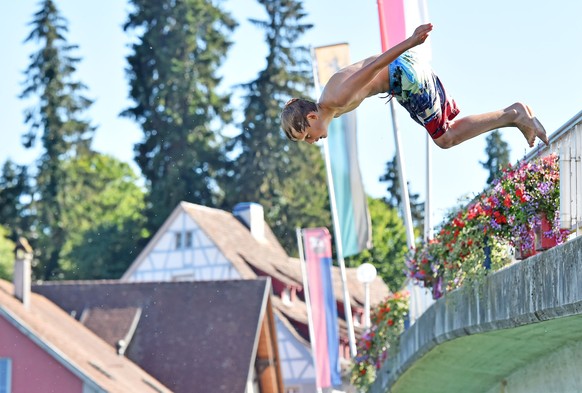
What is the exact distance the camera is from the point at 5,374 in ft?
128

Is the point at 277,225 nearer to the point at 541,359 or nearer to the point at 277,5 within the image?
the point at 277,5

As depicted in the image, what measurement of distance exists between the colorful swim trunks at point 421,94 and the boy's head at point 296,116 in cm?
43

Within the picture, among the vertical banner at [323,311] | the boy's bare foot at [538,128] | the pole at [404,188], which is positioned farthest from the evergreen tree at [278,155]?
the boy's bare foot at [538,128]

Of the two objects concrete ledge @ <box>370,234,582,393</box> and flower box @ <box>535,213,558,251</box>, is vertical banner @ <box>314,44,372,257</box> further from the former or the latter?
flower box @ <box>535,213,558,251</box>

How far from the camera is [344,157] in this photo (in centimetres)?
2727

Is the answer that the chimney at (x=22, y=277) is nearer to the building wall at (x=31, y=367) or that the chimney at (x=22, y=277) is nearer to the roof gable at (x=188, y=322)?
the building wall at (x=31, y=367)

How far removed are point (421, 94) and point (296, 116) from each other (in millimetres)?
641

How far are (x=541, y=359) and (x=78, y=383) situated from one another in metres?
25.0

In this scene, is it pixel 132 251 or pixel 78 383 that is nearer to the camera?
pixel 78 383

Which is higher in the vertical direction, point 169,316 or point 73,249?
point 73,249

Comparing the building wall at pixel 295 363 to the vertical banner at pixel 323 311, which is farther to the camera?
the building wall at pixel 295 363

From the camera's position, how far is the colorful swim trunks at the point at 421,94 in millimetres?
7480

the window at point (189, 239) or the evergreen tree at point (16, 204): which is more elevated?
the evergreen tree at point (16, 204)

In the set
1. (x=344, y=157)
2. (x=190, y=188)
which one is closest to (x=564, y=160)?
(x=344, y=157)
